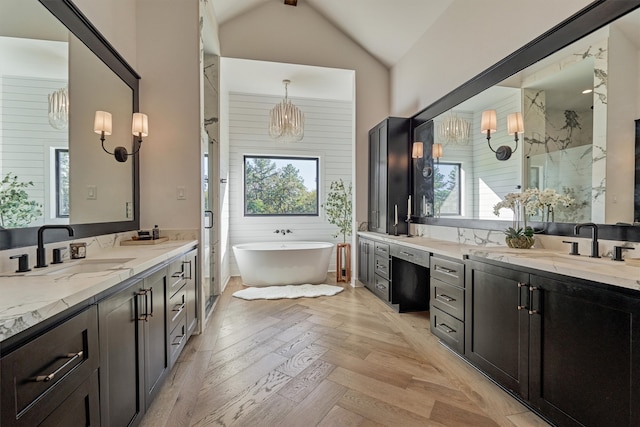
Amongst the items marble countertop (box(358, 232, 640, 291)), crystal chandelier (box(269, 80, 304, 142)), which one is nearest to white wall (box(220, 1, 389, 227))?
crystal chandelier (box(269, 80, 304, 142))

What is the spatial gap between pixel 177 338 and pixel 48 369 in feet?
4.62

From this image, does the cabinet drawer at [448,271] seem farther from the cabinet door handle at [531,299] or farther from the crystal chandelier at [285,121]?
the crystal chandelier at [285,121]

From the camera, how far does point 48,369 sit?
0.89 meters

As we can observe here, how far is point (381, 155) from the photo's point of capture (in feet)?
13.4

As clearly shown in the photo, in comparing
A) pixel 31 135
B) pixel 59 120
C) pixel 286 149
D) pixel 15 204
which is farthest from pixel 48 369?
pixel 286 149

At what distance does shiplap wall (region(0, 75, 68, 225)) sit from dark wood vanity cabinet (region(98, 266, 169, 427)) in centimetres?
69

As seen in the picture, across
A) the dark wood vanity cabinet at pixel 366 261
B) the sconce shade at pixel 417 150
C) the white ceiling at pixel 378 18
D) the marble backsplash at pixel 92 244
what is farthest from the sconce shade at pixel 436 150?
the marble backsplash at pixel 92 244

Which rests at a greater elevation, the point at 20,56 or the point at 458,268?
the point at 20,56

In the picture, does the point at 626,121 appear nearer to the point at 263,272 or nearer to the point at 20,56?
the point at 20,56

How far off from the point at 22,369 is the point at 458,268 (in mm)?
2381

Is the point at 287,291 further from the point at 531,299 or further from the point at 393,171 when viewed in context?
the point at 531,299

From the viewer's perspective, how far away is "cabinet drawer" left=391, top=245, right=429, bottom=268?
2.76 m

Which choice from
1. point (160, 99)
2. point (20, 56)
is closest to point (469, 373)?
point (20, 56)

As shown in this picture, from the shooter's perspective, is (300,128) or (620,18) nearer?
(620,18)
